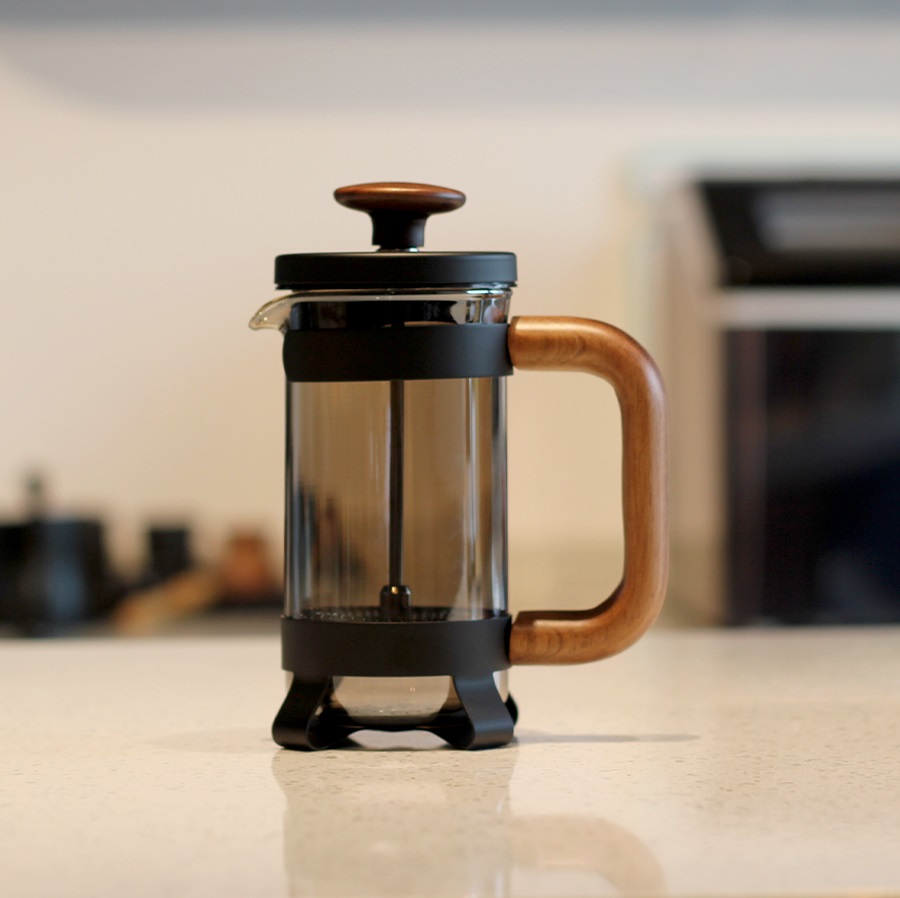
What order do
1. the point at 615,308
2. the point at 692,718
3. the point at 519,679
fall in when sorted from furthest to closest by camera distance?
the point at 615,308 → the point at 519,679 → the point at 692,718

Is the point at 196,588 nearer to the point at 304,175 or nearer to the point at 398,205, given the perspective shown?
the point at 304,175

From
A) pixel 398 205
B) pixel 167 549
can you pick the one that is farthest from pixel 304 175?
pixel 398 205

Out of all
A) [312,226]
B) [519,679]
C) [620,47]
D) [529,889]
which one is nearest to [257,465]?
[312,226]

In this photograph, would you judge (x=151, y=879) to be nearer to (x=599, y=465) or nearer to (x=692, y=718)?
(x=692, y=718)

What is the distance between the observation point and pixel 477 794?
495 mm

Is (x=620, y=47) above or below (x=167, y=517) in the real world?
Answer: above

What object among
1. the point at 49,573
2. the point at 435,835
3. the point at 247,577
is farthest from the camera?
the point at 247,577

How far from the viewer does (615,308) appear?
66.9 inches

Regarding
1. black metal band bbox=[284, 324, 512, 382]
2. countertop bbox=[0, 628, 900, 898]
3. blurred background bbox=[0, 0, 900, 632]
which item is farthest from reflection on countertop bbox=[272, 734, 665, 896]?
blurred background bbox=[0, 0, 900, 632]

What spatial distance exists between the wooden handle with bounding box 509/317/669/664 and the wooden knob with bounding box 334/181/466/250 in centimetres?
6

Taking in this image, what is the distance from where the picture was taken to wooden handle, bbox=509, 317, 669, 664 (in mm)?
564

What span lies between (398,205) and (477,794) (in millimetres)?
241

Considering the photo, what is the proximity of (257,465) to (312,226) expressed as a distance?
32 centimetres

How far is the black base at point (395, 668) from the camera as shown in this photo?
55 centimetres
